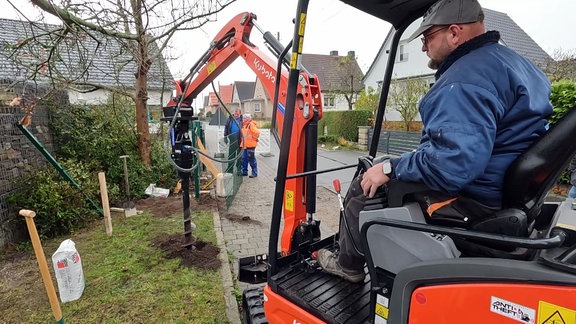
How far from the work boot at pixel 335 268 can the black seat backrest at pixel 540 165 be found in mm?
1079

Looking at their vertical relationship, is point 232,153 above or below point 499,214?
below

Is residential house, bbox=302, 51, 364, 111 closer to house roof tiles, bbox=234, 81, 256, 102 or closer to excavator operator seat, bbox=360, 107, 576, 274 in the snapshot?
excavator operator seat, bbox=360, 107, 576, 274

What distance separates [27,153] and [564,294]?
628 cm

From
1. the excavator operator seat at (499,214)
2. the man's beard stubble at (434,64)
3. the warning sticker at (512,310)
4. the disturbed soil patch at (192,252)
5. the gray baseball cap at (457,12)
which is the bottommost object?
the disturbed soil patch at (192,252)

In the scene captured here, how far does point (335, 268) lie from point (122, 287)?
2571 mm

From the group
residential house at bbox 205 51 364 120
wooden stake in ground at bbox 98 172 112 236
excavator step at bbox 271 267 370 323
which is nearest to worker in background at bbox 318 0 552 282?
excavator step at bbox 271 267 370 323

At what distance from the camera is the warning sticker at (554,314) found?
3.56 ft

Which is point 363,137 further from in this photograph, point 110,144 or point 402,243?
point 402,243

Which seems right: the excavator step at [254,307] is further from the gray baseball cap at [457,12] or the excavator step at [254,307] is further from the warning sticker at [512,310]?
the gray baseball cap at [457,12]

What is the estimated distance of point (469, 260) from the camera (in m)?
1.35

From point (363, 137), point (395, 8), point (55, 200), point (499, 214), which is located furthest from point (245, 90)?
point (499, 214)

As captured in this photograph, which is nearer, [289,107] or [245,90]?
[289,107]

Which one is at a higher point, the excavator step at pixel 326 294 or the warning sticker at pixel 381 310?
the warning sticker at pixel 381 310

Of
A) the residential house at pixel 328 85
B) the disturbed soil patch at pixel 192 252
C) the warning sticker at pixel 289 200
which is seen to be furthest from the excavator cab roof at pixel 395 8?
the residential house at pixel 328 85
